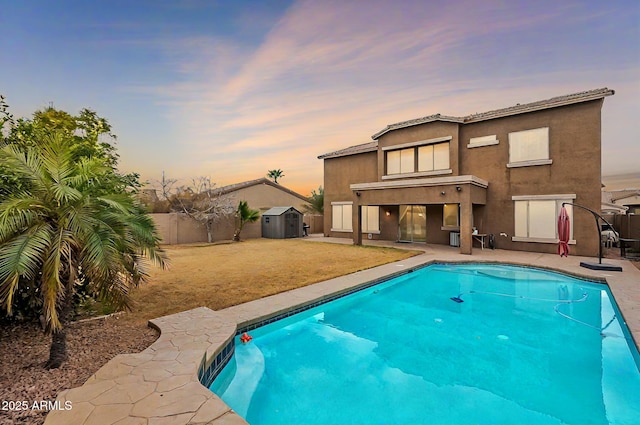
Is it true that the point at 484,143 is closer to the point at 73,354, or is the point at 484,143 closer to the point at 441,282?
the point at 441,282

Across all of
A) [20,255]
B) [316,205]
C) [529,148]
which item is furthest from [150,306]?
[316,205]

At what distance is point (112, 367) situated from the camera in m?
3.71

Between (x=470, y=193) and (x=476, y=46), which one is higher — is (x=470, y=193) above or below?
below

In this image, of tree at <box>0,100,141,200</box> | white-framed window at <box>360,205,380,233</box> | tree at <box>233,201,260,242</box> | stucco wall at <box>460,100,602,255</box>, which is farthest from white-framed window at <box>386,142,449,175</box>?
tree at <box>0,100,141,200</box>

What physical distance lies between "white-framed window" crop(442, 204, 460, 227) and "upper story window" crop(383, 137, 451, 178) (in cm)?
211

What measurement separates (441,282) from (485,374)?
571 centimetres

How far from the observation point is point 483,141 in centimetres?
1563

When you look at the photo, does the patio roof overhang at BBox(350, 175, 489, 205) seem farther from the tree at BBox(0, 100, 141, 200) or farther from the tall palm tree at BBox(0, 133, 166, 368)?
the tall palm tree at BBox(0, 133, 166, 368)

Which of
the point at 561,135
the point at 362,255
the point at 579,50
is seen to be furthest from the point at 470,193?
the point at 579,50

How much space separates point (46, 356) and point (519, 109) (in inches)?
730

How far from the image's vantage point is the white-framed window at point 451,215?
16828 millimetres

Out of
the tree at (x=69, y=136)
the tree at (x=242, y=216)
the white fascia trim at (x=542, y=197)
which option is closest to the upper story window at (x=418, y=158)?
the white fascia trim at (x=542, y=197)

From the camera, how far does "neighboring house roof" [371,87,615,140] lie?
12.3 metres

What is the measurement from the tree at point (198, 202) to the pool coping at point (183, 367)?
47.7ft
